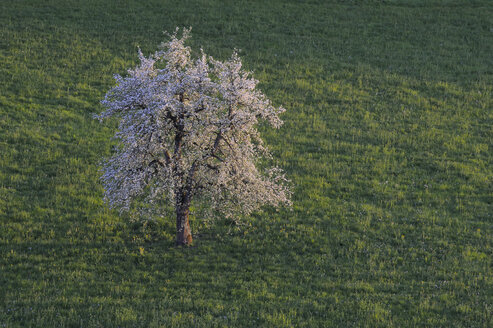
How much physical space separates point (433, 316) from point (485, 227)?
8.77 metres

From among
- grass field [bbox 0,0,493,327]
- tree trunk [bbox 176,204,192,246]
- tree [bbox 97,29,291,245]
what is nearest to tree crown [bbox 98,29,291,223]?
tree [bbox 97,29,291,245]

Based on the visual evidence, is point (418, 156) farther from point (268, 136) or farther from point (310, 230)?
point (310, 230)

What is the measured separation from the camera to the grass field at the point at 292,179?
18.1m

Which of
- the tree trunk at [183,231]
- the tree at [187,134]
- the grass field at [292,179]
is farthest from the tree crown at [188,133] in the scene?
the grass field at [292,179]

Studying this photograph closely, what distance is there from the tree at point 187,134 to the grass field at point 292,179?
8.71ft

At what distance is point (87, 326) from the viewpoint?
16.1 meters

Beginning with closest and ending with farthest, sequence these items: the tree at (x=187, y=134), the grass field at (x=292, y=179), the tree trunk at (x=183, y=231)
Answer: the grass field at (x=292, y=179), the tree at (x=187, y=134), the tree trunk at (x=183, y=231)

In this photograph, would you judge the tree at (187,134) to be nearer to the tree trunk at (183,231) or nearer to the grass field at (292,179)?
the tree trunk at (183,231)

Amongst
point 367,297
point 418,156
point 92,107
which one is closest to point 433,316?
point 367,297

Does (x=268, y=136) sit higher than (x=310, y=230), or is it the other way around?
(x=268, y=136)

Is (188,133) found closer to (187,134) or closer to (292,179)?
(187,134)

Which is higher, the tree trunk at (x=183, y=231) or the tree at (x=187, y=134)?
the tree at (x=187, y=134)

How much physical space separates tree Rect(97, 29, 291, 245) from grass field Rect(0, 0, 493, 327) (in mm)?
2656

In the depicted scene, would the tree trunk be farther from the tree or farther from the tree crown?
the tree crown
